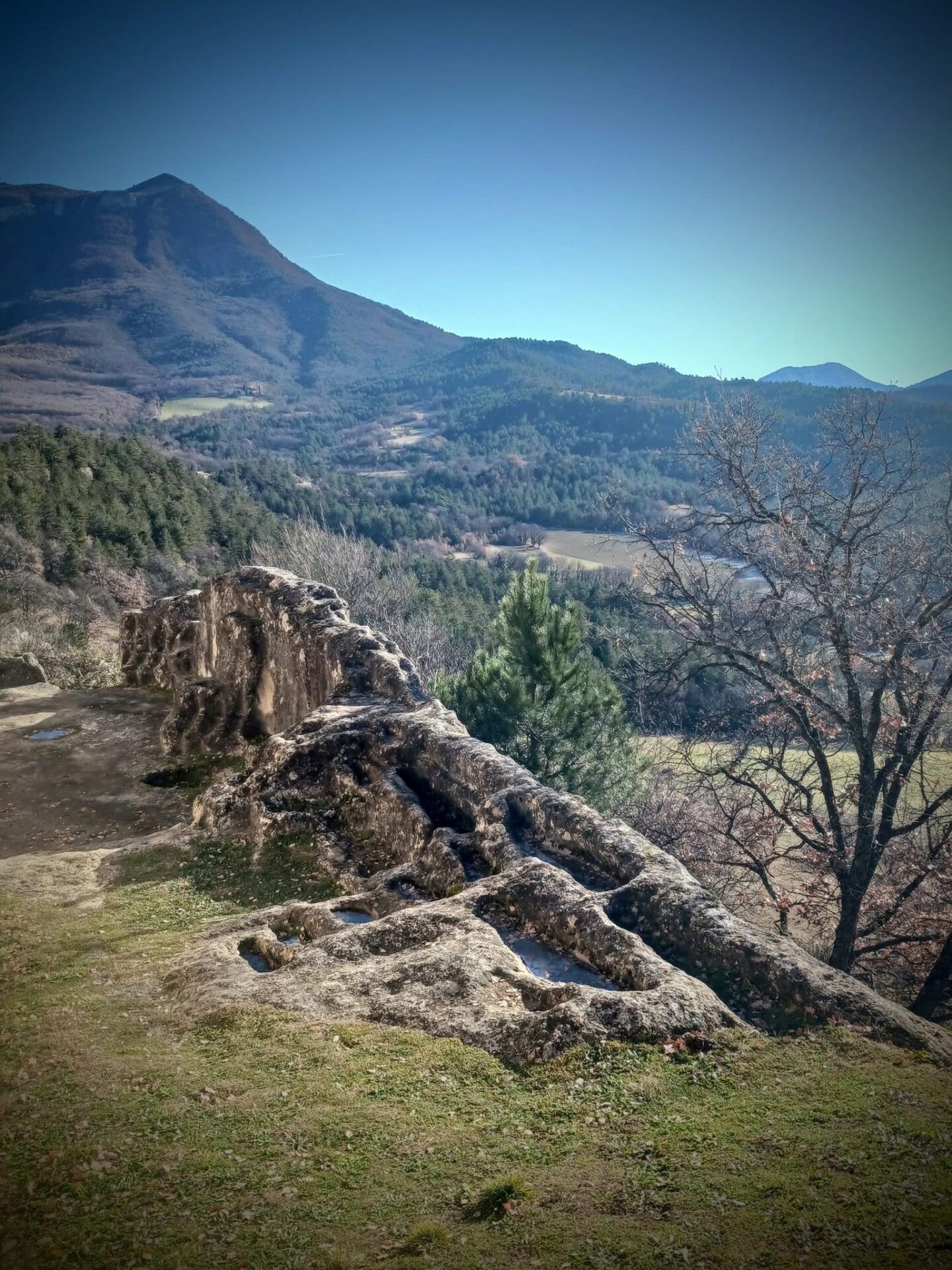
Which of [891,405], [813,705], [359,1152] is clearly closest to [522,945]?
[359,1152]

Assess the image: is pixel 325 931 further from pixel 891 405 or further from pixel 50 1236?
pixel 891 405

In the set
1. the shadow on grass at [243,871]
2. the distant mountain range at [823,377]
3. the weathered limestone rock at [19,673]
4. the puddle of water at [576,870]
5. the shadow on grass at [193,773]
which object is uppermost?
the distant mountain range at [823,377]

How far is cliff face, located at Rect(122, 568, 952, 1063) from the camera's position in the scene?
8797 mm

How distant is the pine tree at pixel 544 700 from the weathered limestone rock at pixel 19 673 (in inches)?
677

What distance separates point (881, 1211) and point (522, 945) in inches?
222

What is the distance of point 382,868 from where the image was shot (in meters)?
14.9

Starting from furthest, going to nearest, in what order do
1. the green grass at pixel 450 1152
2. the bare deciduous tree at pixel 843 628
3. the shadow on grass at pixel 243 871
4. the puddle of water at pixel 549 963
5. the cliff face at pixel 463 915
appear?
1. the bare deciduous tree at pixel 843 628
2. the shadow on grass at pixel 243 871
3. the puddle of water at pixel 549 963
4. the cliff face at pixel 463 915
5. the green grass at pixel 450 1152

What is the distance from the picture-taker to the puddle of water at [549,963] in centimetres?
1004

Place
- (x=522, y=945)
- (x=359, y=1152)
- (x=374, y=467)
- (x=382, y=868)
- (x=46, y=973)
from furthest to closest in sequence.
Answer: (x=374, y=467)
(x=382, y=868)
(x=46, y=973)
(x=522, y=945)
(x=359, y=1152)

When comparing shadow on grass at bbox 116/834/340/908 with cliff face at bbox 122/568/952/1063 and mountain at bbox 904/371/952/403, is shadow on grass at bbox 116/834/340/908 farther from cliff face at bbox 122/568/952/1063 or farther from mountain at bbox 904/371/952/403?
mountain at bbox 904/371/952/403

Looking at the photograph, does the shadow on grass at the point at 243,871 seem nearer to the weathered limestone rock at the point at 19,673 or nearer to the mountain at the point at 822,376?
the weathered limestone rock at the point at 19,673

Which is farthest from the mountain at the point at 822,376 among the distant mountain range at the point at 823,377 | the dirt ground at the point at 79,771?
the dirt ground at the point at 79,771

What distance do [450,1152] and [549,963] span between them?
3.65 m

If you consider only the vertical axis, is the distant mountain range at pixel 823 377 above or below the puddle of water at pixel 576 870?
above
